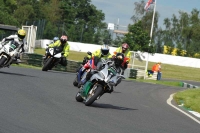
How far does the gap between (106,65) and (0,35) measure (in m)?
43.2

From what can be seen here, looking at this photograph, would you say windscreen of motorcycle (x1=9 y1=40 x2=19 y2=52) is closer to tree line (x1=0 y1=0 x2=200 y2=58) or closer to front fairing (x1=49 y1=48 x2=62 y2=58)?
front fairing (x1=49 y1=48 x2=62 y2=58)

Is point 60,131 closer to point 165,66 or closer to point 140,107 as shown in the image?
point 140,107

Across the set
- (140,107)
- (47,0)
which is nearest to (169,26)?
(47,0)

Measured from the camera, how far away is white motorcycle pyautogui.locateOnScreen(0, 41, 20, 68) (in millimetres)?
19047

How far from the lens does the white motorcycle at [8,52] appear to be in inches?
750

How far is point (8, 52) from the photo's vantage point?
62.8 feet

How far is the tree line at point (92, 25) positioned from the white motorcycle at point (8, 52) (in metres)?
29.1

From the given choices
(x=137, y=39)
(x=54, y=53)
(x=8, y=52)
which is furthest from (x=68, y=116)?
(x=137, y=39)

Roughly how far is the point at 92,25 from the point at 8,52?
59625mm

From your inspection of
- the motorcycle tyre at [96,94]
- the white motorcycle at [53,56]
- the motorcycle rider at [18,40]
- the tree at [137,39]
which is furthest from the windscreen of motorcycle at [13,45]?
the tree at [137,39]

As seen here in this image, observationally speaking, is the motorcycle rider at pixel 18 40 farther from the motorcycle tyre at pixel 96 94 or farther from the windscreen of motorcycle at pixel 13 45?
the motorcycle tyre at pixel 96 94

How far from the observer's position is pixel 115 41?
62000 mm

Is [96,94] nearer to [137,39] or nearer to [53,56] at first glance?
[53,56]

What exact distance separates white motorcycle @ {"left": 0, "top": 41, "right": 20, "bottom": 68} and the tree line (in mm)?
29147
